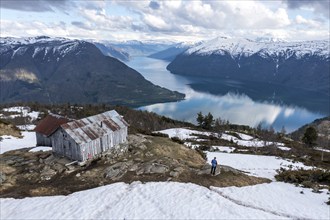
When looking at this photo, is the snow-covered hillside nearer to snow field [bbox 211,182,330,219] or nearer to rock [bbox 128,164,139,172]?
snow field [bbox 211,182,330,219]

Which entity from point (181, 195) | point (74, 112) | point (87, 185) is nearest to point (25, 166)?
point (87, 185)

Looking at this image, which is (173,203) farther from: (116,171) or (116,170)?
(116,170)

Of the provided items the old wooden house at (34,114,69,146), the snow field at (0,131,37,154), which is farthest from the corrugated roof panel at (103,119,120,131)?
the snow field at (0,131,37,154)

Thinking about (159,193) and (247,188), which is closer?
(159,193)

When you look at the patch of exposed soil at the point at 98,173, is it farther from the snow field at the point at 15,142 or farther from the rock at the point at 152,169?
the snow field at the point at 15,142

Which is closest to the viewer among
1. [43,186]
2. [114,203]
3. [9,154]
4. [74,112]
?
[114,203]

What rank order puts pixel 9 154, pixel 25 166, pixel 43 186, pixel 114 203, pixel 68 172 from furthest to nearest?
pixel 9 154 < pixel 25 166 < pixel 68 172 < pixel 43 186 < pixel 114 203

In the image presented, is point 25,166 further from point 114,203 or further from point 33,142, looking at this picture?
point 33,142
